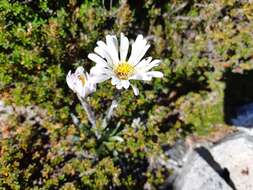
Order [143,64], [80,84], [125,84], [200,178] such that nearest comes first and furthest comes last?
[125,84]
[80,84]
[143,64]
[200,178]

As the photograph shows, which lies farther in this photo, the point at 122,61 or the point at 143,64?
the point at 122,61

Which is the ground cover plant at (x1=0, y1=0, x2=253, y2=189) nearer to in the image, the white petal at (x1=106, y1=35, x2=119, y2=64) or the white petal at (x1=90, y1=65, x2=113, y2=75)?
the white petal at (x1=106, y1=35, x2=119, y2=64)

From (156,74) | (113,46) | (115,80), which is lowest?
(156,74)

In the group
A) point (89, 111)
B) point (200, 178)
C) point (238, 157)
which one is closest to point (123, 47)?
point (89, 111)

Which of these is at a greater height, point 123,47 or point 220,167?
point 123,47

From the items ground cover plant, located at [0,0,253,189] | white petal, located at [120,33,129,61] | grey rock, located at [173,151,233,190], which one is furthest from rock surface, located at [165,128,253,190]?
white petal, located at [120,33,129,61]

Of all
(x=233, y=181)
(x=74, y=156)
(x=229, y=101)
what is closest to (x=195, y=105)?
(x=229, y=101)

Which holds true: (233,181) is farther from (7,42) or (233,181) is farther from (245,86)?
(7,42)

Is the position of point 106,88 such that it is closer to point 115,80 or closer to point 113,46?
point 113,46
